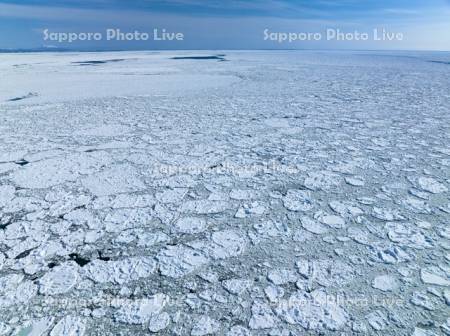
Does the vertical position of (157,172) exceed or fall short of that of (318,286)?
it exceeds it

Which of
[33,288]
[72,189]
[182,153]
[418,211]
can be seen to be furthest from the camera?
[182,153]

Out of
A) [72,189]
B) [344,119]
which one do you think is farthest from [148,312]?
[344,119]

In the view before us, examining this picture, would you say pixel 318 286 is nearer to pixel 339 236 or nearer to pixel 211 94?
pixel 339 236

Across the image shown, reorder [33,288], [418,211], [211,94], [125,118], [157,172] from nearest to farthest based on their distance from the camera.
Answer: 1. [33,288]
2. [418,211]
3. [157,172]
4. [125,118]
5. [211,94]

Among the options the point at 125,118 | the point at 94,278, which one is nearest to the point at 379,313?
the point at 94,278

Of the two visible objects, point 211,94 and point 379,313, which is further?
point 211,94

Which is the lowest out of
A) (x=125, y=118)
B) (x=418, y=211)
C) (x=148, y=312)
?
(x=148, y=312)
